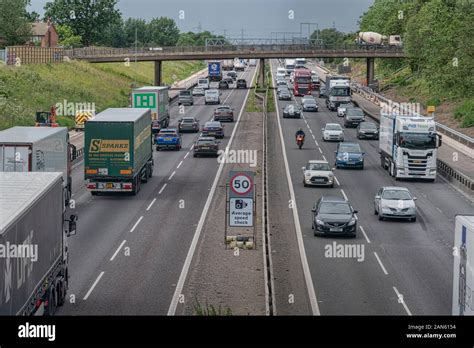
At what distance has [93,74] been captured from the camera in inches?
4446

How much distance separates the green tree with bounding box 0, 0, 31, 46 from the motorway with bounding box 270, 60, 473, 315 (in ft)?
261

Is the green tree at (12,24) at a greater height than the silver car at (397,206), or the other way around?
the green tree at (12,24)

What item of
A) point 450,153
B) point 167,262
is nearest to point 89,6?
point 450,153

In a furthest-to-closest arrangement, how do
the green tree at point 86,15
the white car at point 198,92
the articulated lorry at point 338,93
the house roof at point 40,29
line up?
the green tree at point 86,15 → the house roof at point 40,29 → the white car at point 198,92 → the articulated lorry at point 338,93

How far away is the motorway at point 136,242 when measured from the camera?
2557 cm

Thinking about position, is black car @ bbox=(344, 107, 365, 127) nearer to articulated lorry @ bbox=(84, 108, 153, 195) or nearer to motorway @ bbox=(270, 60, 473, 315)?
motorway @ bbox=(270, 60, 473, 315)

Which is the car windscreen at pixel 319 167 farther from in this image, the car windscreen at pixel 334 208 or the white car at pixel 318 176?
the car windscreen at pixel 334 208

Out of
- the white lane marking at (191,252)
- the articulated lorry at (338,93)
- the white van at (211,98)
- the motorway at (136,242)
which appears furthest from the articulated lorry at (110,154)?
the white van at (211,98)

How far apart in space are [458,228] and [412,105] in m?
78.7

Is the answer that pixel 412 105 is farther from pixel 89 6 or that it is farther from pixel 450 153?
pixel 89 6

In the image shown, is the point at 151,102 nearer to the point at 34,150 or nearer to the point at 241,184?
the point at 34,150

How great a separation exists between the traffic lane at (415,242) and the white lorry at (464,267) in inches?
236

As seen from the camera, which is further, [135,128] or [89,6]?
[89,6]

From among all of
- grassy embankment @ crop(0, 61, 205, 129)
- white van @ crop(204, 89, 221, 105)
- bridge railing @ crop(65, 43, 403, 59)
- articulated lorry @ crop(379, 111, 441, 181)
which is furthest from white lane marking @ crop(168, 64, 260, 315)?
bridge railing @ crop(65, 43, 403, 59)
